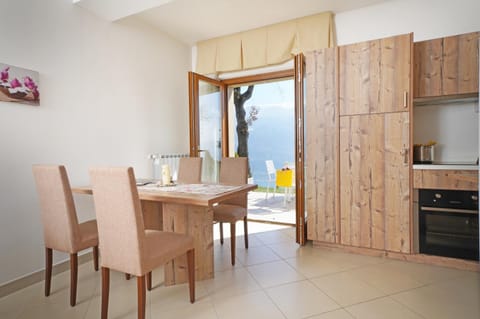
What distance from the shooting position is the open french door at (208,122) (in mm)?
Result: 3691

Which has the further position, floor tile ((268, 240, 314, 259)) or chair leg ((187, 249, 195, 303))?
floor tile ((268, 240, 314, 259))

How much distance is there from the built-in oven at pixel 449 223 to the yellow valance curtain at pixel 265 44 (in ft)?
6.36

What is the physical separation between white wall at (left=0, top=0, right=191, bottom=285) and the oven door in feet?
9.78

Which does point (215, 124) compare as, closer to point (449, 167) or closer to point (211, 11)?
point (211, 11)

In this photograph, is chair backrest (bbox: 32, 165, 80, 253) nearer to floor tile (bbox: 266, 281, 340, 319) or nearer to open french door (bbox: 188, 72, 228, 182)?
floor tile (bbox: 266, 281, 340, 319)

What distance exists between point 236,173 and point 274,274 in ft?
3.49

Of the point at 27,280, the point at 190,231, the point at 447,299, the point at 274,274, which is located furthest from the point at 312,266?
the point at 27,280

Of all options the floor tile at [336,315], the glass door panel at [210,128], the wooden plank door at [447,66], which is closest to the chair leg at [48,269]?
the floor tile at [336,315]

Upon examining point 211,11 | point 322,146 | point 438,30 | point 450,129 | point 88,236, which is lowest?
point 88,236

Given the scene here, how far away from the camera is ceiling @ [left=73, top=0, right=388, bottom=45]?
8.97ft

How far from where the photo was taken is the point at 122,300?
1990 millimetres

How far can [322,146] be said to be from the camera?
9.41 ft

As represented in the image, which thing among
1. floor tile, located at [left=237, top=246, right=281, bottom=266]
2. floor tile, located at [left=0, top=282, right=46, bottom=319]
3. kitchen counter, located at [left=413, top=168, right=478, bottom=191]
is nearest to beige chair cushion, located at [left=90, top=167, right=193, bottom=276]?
floor tile, located at [left=0, top=282, right=46, bottom=319]

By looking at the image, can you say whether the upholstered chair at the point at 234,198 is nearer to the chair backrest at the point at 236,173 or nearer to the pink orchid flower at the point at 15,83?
the chair backrest at the point at 236,173
